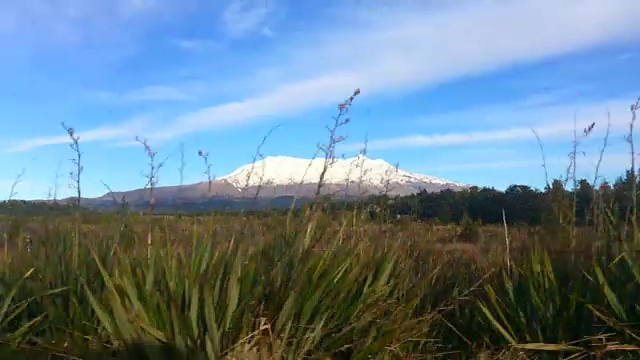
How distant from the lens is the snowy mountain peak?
569cm

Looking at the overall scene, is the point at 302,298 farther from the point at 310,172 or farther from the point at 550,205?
the point at 550,205

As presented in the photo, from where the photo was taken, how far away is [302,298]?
452cm

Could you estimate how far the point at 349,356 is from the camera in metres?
4.52

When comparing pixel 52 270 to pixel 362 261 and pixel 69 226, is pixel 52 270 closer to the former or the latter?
pixel 69 226

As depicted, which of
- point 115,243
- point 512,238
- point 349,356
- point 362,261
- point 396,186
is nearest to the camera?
point 349,356

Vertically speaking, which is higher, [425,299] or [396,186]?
[396,186]

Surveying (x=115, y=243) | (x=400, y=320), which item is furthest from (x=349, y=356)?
(x=115, y=243)

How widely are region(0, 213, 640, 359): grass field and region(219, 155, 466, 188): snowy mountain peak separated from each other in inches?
15.1

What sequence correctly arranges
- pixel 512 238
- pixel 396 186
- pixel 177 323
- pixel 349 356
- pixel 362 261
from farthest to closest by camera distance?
pixel 396 186 → pixel 512 238 → pixel 362 261 → pixel 349 356 → pixel 177 323

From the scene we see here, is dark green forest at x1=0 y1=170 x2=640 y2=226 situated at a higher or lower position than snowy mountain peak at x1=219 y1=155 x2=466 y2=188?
lower

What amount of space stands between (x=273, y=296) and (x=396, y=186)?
2.68m

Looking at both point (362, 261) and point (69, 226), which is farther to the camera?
point (69, 226)

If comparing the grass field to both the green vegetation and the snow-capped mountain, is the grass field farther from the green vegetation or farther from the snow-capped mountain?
the snow-capped mountain

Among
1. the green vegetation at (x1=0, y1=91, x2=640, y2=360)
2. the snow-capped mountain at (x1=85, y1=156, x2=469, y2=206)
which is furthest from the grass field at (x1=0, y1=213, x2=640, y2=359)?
the snow-capped mountain at (x1=85, y1=156, x2=469, y2=206)
